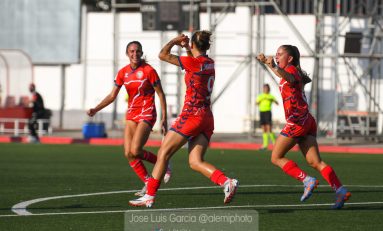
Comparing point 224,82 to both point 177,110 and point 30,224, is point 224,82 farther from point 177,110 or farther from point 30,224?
point 30,224

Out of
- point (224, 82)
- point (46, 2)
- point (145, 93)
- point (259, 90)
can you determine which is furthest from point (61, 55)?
point (145, 93)

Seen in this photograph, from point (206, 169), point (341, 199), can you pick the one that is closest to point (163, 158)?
point (206, 169)

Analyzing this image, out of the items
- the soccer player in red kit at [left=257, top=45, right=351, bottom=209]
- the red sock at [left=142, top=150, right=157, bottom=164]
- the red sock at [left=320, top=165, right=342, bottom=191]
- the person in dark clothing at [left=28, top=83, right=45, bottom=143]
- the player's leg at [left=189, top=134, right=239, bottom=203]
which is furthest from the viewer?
the person in dark clothing at [left=28, top=83, right=45, bottom=143]

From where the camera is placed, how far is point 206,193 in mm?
15195

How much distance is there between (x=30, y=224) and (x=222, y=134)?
109 ft

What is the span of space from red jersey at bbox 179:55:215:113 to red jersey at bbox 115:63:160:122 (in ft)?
8.15

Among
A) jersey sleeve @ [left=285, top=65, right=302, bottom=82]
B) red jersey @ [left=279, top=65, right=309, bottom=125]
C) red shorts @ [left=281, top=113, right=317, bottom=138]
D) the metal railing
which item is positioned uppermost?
jersey sleeve @ [left=285, top=65, right=302, bottom=82]

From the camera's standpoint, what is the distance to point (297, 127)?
13.1 m

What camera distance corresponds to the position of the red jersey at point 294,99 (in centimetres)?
1289

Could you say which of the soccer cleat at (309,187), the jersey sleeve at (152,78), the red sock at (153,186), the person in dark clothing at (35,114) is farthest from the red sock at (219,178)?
the person in dark clothing at (35,114)

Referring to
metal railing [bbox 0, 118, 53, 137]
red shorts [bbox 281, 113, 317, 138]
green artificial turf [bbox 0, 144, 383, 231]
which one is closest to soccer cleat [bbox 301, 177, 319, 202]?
green artificial turf [bbox 0, 144, 383, 231]

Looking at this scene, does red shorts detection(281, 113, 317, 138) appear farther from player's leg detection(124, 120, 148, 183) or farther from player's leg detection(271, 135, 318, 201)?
player's leg detection(124, 120, 148, 183)

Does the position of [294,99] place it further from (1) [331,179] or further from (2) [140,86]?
(2) [140,86]

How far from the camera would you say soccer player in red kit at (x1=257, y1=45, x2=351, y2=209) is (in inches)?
507
